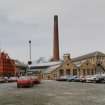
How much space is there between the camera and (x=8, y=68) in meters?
103

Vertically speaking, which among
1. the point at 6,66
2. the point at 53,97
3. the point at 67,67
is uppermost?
the point at 67,67

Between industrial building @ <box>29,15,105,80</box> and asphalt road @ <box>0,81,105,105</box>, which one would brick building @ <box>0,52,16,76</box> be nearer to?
industrial building @ <box>29,15,105,80</box>

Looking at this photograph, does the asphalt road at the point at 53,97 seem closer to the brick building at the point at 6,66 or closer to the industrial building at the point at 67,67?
the brick building at the point at 6,66

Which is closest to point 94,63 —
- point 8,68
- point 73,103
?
point 8,68

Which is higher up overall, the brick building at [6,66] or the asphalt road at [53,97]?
the brick building at [6,66]

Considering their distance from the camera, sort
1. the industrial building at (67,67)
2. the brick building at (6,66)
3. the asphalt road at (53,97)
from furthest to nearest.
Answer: the industrial building at (67,67) → the brick building at (6,66) → the asphalt road at (53,97)

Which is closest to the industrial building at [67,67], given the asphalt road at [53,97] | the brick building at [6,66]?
the brick building at [6,66]

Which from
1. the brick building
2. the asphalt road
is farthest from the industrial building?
the asphalt road

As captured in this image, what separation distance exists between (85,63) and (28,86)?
7528 centimetres

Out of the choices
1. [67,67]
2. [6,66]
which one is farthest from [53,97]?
[67,67]

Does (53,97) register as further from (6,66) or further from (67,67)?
(67,67)

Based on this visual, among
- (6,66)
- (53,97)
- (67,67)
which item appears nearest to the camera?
(53,97)

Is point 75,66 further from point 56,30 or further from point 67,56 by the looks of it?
point 56,30

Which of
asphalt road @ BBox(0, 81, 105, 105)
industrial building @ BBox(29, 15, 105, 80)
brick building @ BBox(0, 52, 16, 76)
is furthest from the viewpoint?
industrial building @ BBox(29, 15, 105, 80)
